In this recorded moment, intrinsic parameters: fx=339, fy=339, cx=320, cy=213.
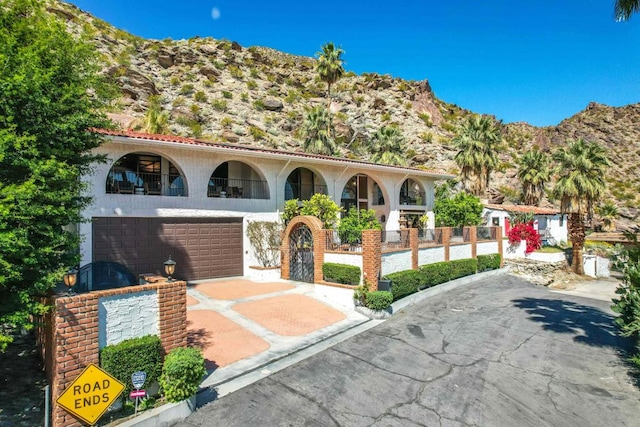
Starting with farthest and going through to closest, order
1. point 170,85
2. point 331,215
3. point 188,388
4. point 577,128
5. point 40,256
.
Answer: point 577,128 < point 170,85 < point 331,215 < point 188,388 < point 40,256

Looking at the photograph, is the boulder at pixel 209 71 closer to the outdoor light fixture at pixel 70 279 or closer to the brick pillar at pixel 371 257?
the brick pillar at pixel 371 257

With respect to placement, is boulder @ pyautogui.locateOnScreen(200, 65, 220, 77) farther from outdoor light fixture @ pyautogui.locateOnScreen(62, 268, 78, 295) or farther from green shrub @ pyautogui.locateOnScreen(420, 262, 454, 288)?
outdoor light fixture @ pyautogui.locateOnScreen(62, 268, 78, 295)

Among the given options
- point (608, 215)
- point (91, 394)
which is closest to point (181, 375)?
point (91, 394)

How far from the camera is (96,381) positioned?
216 inches

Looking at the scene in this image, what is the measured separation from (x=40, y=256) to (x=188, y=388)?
11.2 ft

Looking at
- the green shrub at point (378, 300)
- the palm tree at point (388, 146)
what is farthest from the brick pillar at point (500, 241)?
the green shrub at point (378, 300)

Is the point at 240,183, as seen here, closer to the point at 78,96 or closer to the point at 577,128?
the point at 78,96

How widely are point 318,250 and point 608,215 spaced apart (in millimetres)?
56996

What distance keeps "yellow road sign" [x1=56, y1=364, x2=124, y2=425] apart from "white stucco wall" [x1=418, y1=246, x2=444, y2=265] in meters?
14.8

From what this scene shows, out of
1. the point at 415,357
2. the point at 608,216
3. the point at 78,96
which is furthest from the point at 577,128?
the point at 78,96

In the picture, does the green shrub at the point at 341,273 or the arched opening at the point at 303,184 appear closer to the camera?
the green shrub at the point at 341,273

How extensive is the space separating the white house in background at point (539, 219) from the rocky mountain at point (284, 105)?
528 inches

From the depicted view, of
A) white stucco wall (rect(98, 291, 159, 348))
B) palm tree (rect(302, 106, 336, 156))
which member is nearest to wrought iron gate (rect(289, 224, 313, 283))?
white stucco wall (rect(98, 291, 159, 348))

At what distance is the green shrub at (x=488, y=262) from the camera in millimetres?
22859
